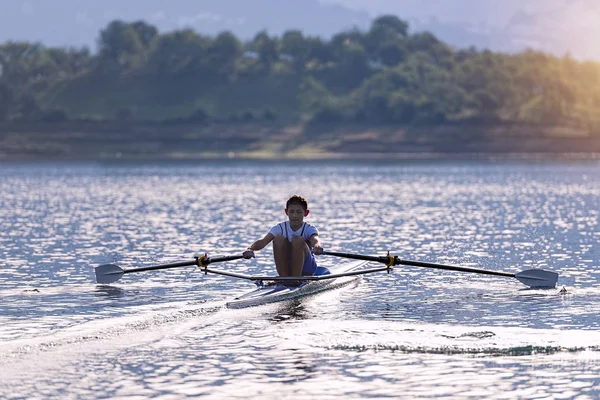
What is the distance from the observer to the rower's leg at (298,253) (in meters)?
29.0

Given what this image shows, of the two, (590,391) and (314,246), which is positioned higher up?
(314,246)

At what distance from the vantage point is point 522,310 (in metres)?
28.8

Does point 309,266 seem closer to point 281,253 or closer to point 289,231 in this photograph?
point 281,253

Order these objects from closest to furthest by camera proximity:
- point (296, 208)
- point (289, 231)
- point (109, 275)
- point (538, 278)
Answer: point (296, 208), point (289, 231), point (538, 278), point (109, 275)

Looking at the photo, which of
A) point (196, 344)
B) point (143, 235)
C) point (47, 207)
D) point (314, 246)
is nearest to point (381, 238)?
point (143, 235)

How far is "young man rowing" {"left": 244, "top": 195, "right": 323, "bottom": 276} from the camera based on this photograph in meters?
28.8

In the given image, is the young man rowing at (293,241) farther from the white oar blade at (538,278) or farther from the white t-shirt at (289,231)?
the white oar blade at (538,278)

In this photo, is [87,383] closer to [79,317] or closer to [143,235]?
[79,317]

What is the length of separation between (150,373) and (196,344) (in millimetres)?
2931

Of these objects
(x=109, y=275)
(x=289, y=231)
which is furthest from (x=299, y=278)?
(x=109, y=275)

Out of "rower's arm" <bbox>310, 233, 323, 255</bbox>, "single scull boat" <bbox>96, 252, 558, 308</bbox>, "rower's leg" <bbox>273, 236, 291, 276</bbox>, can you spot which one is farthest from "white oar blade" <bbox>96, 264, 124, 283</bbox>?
"rower's arm" <bbox>310, 233, 323, 255</bbox>

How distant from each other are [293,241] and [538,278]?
8.49m

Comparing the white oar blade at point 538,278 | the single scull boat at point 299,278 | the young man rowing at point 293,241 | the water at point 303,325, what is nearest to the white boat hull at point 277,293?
the single scull boat at point 299,278

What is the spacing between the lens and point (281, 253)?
29172 mm
